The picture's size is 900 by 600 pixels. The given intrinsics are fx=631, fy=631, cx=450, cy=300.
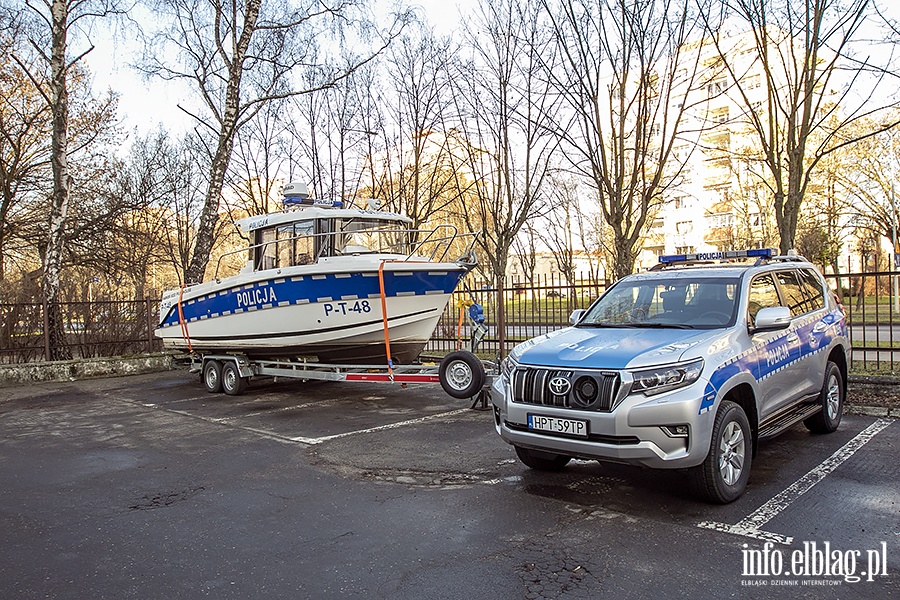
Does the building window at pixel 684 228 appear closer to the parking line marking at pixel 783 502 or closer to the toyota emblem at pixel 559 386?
the parking line marking at pixel 783 502

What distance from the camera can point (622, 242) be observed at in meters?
10.4

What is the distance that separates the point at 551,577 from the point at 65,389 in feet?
40.3

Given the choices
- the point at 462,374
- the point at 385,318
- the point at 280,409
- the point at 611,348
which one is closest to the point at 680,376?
the point at 611,348

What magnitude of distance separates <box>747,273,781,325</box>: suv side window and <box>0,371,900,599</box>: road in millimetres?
1446

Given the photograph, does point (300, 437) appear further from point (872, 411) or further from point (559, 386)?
point (872, 411)

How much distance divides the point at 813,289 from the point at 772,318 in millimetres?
2196

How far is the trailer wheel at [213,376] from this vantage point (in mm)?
11680

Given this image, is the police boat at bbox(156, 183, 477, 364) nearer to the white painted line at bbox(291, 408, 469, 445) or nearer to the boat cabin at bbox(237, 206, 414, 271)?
the boat cabin at bbox(237, 206, 414, 271)

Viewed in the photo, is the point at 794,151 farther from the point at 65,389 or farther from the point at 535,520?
the point at 65,389

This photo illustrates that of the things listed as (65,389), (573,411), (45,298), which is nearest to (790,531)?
(573,411)

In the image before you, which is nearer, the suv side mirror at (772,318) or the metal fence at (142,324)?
the suv side mirror at (772,318)

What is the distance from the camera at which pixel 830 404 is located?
671 centimetres

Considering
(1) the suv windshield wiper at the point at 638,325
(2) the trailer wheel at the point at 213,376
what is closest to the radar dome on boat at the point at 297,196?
(2) the trailer wheel at the point at 213,376

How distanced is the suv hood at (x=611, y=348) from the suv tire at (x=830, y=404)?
2.42 metres
